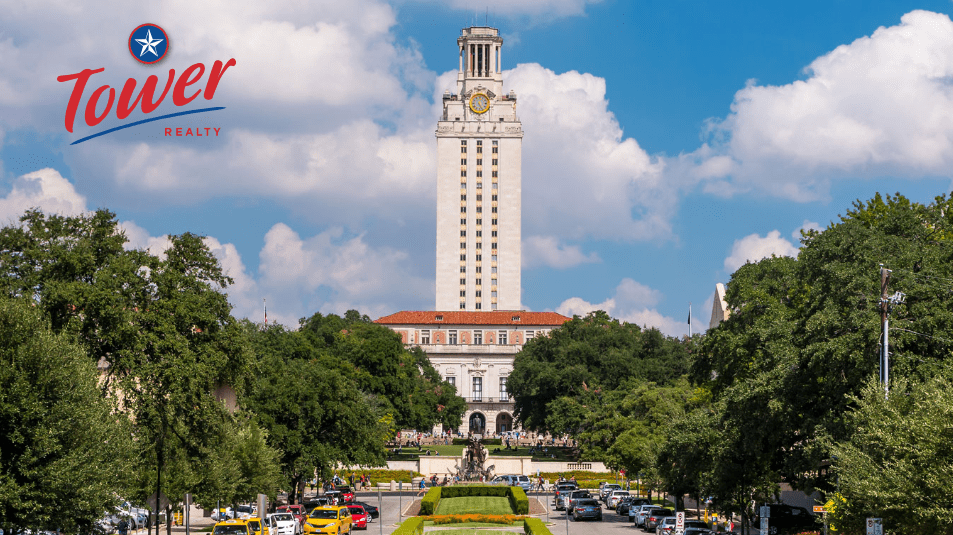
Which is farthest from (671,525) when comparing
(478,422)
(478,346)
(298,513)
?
(478,422)

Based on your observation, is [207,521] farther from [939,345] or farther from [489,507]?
[939,345]

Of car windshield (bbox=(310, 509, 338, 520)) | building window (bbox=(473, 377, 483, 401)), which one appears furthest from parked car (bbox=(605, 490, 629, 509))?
building window (bbox=(473, 377, 483, 401))

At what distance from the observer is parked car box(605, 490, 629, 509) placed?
66.3 m

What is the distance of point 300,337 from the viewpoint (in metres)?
89.6

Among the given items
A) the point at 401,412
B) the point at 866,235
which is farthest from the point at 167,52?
the point at 401,412

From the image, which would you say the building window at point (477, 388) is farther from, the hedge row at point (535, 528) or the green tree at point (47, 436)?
the green tree at point (47, 436)

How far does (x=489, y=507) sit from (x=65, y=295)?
3576cm

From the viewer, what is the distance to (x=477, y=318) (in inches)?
6693

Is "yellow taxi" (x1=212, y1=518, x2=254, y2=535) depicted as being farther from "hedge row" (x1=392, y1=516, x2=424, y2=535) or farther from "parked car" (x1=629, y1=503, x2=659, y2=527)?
"parked car" (x1=629, y1=503, x2=659, y2=527)

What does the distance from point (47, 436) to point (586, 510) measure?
1451 inches

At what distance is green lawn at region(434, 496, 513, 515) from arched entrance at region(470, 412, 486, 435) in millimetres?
100107

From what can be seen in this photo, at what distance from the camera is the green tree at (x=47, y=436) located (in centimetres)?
2744

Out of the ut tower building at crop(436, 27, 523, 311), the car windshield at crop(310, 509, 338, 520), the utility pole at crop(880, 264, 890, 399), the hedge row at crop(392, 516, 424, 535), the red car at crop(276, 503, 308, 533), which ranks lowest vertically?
the red car at crop(276, 503, 308, 533)

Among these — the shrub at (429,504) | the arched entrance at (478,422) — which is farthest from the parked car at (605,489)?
the arched entrance at (478,422)
